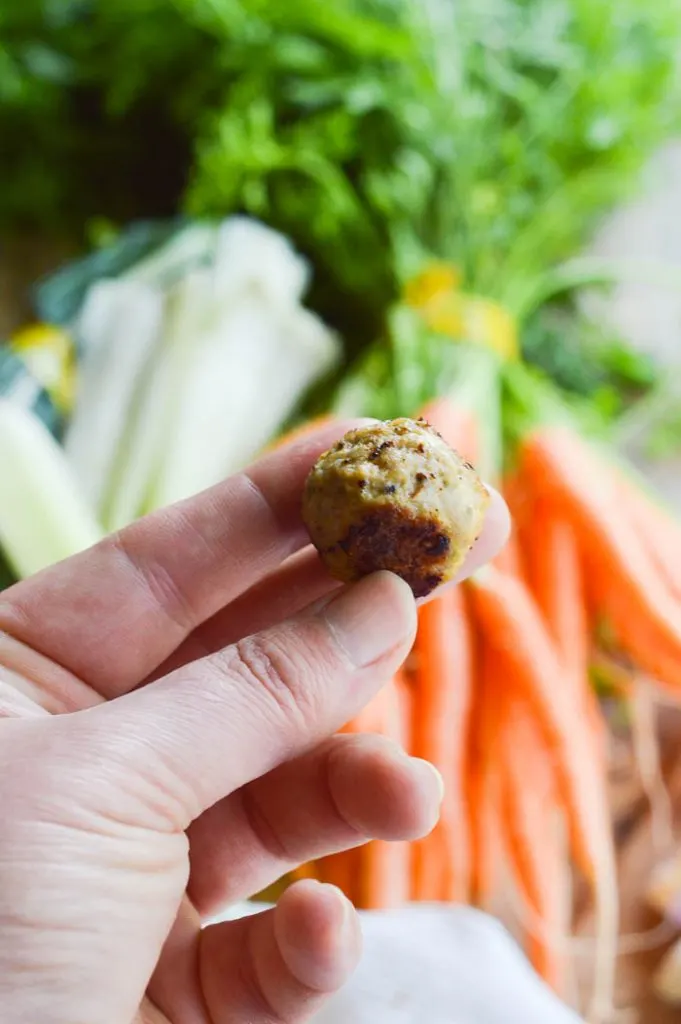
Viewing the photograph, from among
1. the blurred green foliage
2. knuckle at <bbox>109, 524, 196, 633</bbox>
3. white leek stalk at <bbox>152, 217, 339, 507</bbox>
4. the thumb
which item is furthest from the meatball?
the blurred green foliage

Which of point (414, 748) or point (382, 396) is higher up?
point (382, 396)

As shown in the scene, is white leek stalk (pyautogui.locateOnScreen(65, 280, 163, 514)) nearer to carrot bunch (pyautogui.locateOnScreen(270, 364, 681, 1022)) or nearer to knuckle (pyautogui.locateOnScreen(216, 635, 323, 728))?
carrot bunch (pyautogui.locateOnScreen(270, 364, 681, 1022))

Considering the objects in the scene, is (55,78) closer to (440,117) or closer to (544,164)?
(440,117)

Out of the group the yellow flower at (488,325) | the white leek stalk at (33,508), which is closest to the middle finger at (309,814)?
the white leek stalk at (33,508)

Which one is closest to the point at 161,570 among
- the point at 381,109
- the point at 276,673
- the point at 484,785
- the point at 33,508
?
the point at 276,673

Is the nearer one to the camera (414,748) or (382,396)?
(414,748)

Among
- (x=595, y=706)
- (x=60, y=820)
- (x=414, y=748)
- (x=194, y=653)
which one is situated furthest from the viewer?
(x=595, y=706)

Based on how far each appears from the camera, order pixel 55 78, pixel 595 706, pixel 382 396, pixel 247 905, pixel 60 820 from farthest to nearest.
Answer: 1. pixel 55 78
2. pixel 382 396
3. pixel 595 706
4. pixel 247 905
5. pixel 60 820

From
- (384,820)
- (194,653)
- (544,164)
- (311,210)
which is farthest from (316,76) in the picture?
(384,820)
